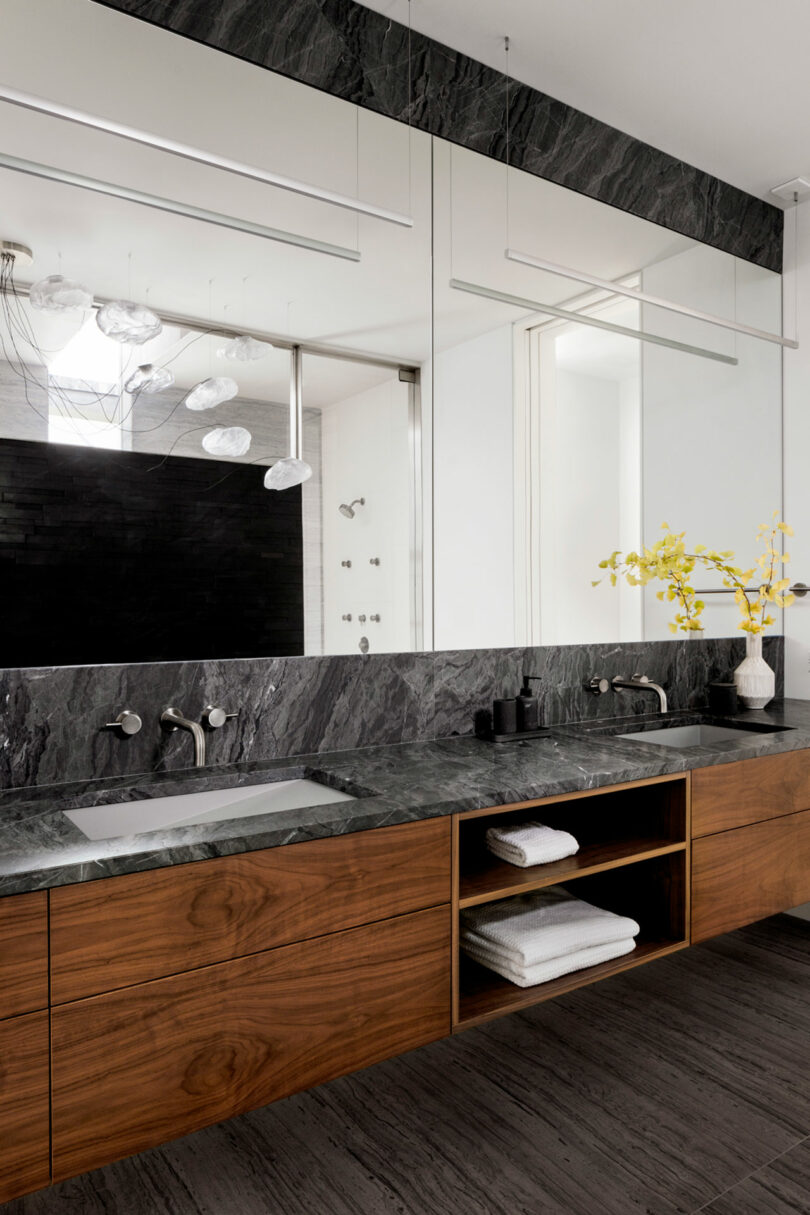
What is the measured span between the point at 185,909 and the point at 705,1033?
1631 mm

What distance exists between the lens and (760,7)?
219 centimetres

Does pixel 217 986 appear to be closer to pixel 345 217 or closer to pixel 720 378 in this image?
pixel 345 217

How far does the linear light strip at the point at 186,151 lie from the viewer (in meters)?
1.57

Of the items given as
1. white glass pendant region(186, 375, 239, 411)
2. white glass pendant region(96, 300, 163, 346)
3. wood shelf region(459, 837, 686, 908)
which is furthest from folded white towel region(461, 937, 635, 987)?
white glass pendant region(96, 300, 163, 346)

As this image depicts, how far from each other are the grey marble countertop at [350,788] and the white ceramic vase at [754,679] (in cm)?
41

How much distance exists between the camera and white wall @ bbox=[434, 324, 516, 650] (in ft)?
7.52

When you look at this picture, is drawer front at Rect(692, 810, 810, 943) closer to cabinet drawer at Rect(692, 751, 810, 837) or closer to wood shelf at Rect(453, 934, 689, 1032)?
cabinet drawer at Rect(692, 751, 810, 837)

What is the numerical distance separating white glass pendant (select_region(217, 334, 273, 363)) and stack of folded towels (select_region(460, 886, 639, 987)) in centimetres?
143

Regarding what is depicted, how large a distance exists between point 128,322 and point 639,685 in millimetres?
1818

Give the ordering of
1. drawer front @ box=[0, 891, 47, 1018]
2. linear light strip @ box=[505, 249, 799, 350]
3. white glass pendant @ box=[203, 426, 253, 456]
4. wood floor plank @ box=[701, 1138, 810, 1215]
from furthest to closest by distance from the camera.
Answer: linear light strip @ box=[505, 249, 799, 350], white glass pendant @ box=[203, 426, 253, 456], wood floor plank @ box=[701, 1138, 810, 1215], drawer front @ box=[0, 891, 47, 1018]

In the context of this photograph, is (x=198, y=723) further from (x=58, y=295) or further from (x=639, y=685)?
(x=639, y=685)

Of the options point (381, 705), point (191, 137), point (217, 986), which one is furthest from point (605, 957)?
point (191, 137)

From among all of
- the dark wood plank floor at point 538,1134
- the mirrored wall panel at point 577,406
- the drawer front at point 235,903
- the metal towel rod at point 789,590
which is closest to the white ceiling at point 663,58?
the mirrored wall panel at point 577,406

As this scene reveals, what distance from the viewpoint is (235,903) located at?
1.36m
